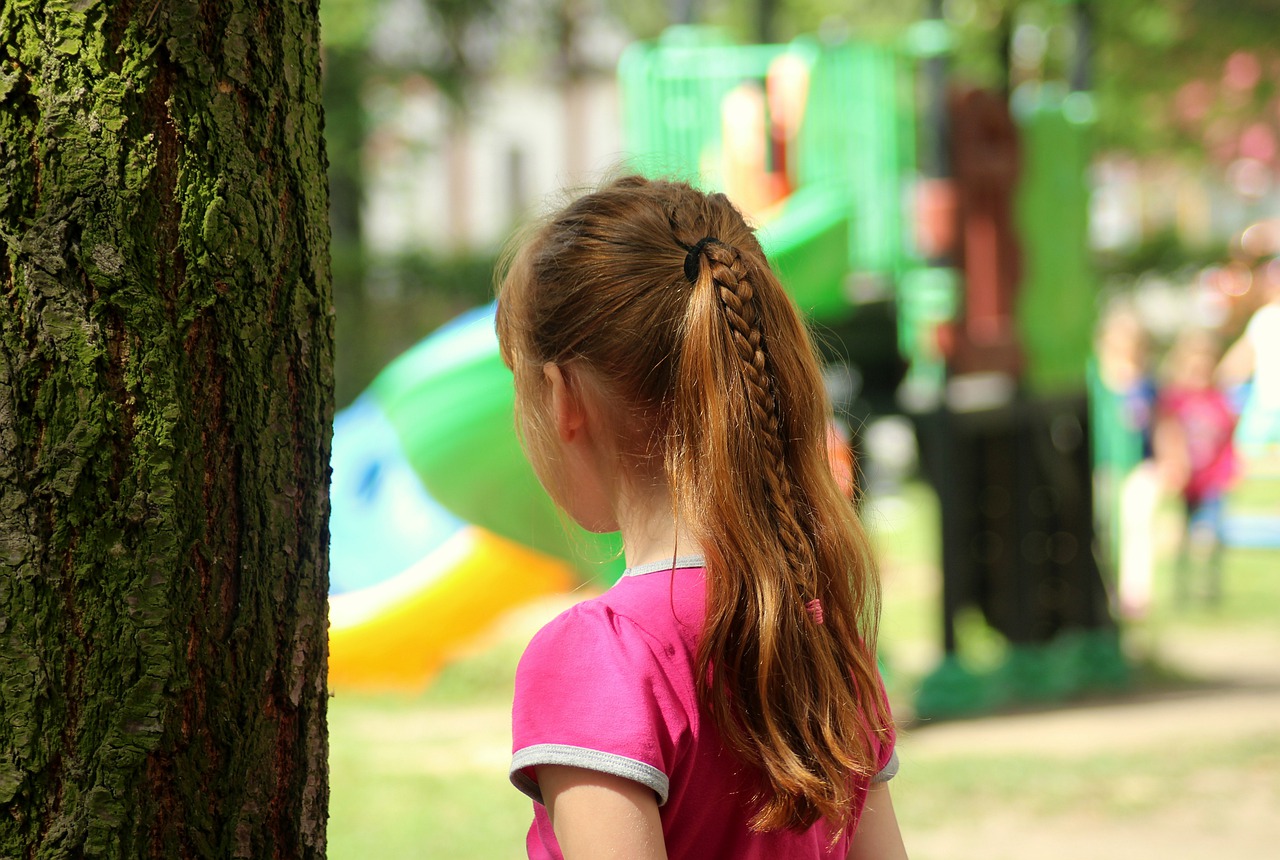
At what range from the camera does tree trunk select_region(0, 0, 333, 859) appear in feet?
4.08

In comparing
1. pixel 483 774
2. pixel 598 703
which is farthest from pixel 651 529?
pixel 483 774

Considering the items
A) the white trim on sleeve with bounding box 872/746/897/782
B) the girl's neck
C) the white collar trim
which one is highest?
the girl's neck

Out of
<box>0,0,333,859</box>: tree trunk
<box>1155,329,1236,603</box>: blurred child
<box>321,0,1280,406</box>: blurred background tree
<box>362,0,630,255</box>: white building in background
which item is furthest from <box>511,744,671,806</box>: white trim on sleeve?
<box>321,0,1280,406</box>: blurred background tree

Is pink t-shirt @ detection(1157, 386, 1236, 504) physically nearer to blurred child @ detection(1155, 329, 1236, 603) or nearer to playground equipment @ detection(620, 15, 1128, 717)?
blurred child @ detection(1155, 329, 1236, 603)

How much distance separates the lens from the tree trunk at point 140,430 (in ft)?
4.08

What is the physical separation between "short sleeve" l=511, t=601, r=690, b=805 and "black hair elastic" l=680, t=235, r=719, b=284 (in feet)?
1.11

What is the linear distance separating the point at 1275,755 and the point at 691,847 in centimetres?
489

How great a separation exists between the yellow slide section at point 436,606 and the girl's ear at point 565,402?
4840 mm

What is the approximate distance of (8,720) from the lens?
4.09ft

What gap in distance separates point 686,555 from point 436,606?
16.7 ft

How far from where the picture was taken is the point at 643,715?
3.97ft

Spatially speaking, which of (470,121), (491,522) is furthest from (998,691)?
(470,121)

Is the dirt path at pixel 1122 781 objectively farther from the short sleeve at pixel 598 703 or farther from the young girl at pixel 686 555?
the short sleeve at pixel 598 703

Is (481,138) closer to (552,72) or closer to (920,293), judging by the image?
(552,72)
